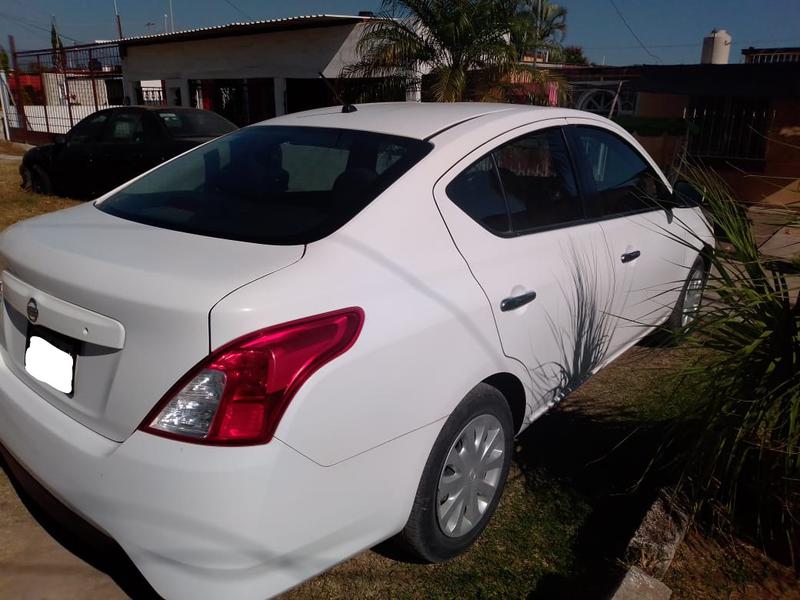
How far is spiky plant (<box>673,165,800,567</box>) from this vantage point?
8.03ft

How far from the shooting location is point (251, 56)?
51.3 feet

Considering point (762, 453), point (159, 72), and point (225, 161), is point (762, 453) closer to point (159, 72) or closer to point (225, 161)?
point (225, 161)

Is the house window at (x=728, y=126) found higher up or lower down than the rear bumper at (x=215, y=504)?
higher up

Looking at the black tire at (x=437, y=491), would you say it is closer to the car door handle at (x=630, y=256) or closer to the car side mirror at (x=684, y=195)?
the car door handle at (x=630, y=256)

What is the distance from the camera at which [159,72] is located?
18562 mm

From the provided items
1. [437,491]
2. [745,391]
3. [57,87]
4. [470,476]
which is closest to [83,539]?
[437,491]

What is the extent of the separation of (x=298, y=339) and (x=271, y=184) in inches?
44.3

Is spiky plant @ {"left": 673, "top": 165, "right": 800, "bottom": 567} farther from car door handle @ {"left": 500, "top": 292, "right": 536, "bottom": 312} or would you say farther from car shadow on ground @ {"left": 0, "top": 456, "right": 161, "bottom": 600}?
car shadow on ground @ {"left": 0, "top": 456, "right": 161, "bottom": 600}

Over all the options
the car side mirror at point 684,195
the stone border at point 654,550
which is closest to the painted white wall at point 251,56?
the car side mirror at point 684,195

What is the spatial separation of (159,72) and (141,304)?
18.9 meters

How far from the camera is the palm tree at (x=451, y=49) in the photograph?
9508 millimetres

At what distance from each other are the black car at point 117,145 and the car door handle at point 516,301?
7.51 m

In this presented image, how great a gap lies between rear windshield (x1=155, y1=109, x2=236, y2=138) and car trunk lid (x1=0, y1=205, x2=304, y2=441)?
7619 mm

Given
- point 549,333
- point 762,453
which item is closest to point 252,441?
point 549,333
